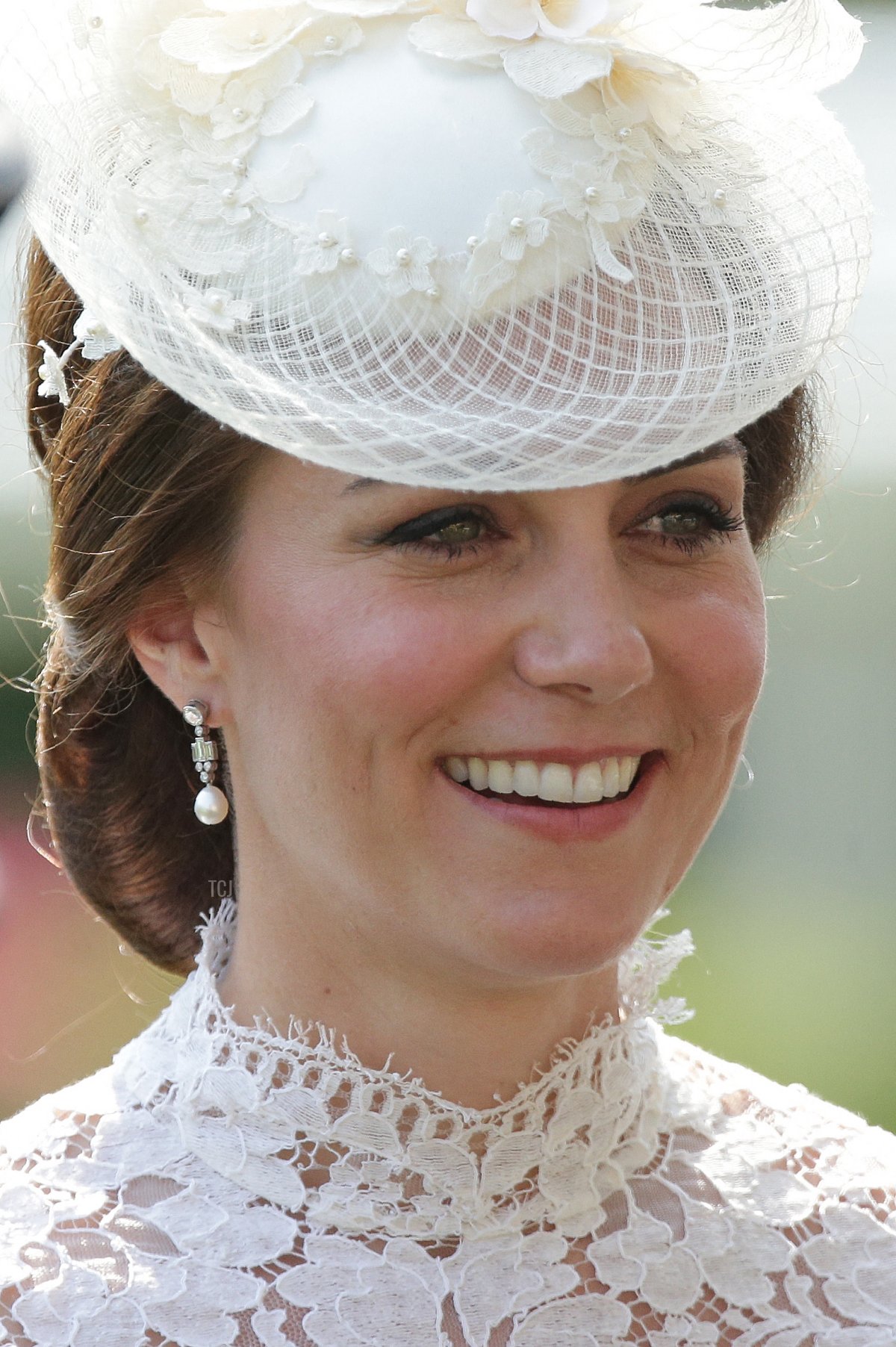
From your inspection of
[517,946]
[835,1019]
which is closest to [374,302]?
[517,946]

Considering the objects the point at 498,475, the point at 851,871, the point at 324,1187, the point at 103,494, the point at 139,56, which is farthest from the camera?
the point at 851,871

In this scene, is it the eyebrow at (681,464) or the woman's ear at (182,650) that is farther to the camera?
the woman's ear at (182,650)

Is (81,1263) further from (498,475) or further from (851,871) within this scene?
(851,871)

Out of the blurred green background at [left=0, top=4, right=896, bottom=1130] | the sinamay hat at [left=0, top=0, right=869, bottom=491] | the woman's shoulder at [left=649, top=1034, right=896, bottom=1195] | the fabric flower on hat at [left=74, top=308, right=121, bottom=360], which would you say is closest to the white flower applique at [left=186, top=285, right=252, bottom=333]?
the sinamay hat at [left=0, top=0, right=869, bottom=491]

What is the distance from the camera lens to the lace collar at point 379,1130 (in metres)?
1.99

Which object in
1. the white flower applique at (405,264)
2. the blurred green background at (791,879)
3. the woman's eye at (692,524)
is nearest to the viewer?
the white flower applique at (405,264)

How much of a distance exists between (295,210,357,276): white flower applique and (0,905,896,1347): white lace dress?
909 millimetres

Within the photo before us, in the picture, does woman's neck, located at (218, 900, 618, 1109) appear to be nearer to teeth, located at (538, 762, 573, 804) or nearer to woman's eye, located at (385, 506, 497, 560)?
teeth, located at (538, 762, 573, 804)

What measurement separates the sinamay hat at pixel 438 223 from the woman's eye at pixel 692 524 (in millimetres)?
192

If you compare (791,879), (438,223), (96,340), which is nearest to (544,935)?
(438,223)

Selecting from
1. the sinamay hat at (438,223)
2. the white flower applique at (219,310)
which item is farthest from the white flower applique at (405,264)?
the white flower applique at (219,310)

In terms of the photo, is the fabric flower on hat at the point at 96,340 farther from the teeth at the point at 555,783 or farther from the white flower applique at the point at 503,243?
the teeth at the point at 555,783

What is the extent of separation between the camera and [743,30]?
1944mm

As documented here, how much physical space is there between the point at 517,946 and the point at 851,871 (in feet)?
26.6
